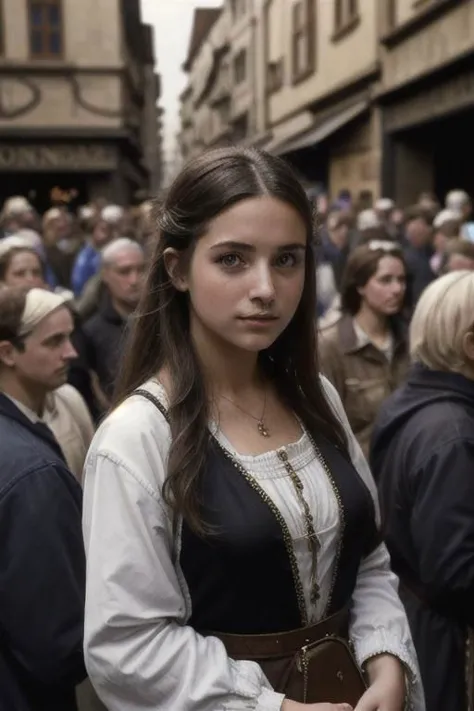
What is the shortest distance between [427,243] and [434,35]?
4.92 metres

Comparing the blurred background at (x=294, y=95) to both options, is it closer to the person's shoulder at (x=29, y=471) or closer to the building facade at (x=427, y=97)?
the building facade at (x=427, y=97)

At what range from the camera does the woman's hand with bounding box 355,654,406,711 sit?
165 cm

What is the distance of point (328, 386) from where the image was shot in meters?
1.96

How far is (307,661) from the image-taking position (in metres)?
1.62

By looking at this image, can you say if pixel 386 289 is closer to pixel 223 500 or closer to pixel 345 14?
pixel 223 500

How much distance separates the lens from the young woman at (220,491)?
1486 millimetres

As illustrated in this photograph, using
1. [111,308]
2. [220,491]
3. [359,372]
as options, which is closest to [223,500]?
[220,491]

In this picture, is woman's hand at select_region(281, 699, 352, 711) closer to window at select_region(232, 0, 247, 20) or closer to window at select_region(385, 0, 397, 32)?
window at select_region(385, 0, 397, 32)

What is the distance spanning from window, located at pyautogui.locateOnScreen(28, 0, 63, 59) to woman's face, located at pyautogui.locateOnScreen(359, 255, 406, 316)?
16185 millimetres

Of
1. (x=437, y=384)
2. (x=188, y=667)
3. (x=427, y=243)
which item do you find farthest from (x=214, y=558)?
(x=427, y=243)

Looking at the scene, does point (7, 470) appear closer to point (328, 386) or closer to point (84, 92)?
point (328, 386)

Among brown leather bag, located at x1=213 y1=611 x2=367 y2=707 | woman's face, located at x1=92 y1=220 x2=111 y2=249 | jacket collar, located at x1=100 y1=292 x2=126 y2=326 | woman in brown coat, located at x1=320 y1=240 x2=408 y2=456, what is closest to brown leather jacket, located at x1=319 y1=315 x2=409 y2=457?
woman in brown coat, located at x1=320 y1=240 x2=408 y2=456

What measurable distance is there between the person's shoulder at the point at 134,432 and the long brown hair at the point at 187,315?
0.02 metres

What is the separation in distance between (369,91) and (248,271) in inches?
572
